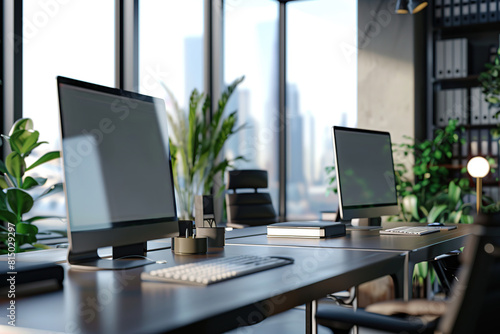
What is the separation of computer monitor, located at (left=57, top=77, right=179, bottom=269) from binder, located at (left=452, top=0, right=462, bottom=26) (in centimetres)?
435

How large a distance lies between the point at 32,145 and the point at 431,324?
8.07 feet

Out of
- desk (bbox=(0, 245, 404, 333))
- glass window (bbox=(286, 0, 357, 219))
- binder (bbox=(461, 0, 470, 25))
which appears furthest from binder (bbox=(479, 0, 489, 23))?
desk (bbox=(0, 245, 404, 333))

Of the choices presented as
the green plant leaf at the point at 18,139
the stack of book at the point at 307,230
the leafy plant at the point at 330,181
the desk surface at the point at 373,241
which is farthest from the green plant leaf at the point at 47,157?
the leafy plant at the point at 330,181

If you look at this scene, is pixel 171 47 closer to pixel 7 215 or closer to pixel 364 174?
pixel 7 215

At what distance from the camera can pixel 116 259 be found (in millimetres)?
1700

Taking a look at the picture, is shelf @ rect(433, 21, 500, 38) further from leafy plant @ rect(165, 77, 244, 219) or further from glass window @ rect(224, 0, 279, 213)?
leafy plant @ rect(165, 77, 244, 219)

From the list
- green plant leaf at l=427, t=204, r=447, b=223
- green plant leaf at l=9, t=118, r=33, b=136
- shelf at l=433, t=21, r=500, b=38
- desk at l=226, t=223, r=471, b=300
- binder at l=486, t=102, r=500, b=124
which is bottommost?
green plant leaf at l=427, t=204, r=447, b=223

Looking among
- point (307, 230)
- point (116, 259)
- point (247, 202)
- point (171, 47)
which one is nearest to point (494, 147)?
point (247, 202)

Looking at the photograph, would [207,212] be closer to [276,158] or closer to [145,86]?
[145,86]

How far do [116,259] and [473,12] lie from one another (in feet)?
15.6

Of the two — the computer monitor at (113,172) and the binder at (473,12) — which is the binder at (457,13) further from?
the computer monitor at (113,172)

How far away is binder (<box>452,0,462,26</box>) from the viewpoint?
18.0 feet

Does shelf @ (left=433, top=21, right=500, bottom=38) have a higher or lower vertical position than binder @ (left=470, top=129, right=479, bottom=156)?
higher

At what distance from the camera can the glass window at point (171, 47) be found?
480cm
